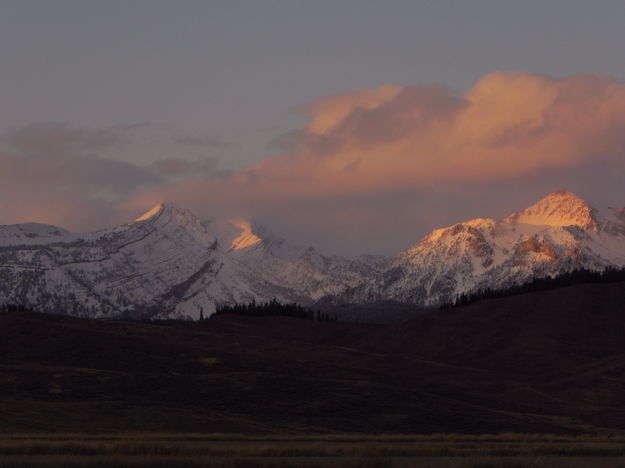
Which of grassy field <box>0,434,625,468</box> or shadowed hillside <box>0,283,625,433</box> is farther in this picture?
shadowed hillside <box>0,283,625,433</box>

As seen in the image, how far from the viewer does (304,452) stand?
60.5 meters

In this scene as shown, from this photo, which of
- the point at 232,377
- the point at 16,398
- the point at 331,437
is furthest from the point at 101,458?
the point at 232,377

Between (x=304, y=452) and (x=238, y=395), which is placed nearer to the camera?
(x=304, y=452)

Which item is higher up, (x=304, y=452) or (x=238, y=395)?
(x=238, y=395)

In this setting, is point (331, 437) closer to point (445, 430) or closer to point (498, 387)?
point (445, 430)

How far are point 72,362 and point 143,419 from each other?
62598 mm

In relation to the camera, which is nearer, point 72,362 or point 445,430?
point 445,430

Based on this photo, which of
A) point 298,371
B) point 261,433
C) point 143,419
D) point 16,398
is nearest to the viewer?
point 261,433

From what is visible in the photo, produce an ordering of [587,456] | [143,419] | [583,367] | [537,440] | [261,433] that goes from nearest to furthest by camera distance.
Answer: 1. [587,456]
2. [537,440]
3. [261,433]
4. [143,419]
5. [583,367]

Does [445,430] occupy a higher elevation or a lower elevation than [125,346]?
lower

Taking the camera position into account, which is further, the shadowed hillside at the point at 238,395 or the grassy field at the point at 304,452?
the shadowed hillside at the point at 238,395

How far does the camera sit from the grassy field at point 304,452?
51.6 metres

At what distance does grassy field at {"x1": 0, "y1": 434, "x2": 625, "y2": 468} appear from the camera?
51.6 meters

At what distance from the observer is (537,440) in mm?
75812
